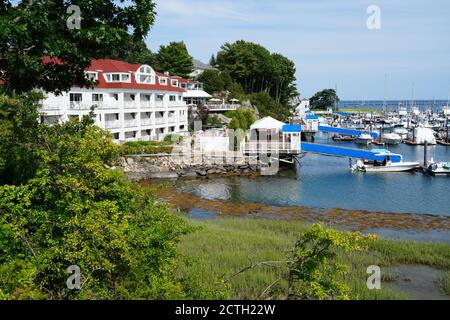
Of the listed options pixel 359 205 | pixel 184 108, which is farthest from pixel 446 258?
pixel 184 108

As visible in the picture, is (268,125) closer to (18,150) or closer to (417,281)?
(417,281)

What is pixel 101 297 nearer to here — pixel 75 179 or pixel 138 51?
pixel 75 179

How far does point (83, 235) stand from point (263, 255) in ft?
27.9

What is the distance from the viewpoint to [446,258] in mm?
15695

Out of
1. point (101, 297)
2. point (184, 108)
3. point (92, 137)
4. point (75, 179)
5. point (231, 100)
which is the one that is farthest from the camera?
point (231, 100)

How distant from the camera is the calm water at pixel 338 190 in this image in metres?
27.5

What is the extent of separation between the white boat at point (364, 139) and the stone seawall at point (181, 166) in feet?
99.2

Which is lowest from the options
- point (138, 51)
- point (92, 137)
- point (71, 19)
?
point (92, 137)

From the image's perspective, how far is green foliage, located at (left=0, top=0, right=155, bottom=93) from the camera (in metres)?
6.93

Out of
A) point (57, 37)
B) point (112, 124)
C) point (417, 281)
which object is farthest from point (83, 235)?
point (112, 124)

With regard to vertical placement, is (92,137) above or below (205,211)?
above

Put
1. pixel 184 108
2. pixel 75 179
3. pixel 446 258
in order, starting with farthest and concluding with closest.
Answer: pixel 184 108 → pixel 446 258 → pixel 75 179

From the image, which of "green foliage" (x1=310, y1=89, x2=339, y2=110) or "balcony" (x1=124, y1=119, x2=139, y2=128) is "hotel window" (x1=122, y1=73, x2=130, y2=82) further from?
"green foliage" (x1=310, y1=89, x2=339, y2=110)

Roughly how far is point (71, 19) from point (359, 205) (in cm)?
2352
